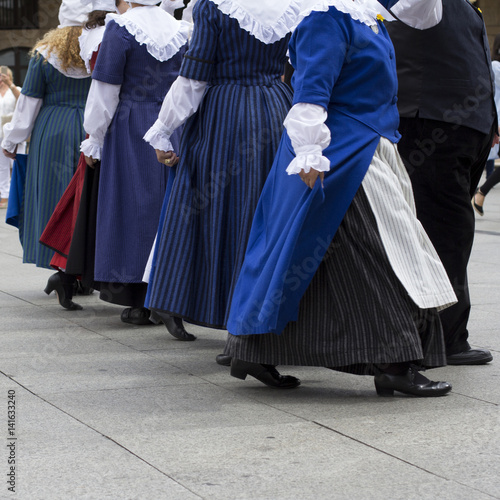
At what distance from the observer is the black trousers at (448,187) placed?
4262mm

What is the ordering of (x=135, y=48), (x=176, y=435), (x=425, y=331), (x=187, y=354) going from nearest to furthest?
(x=176, y=435) < (x=425, y=331) < (x=187, y=354) < (x=135, y=48)

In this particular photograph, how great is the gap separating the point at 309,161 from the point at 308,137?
0.09 m

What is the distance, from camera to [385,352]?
3607 mm

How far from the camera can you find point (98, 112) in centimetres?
538

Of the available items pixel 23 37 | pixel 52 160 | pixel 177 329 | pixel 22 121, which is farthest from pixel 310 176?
pixel 23 37

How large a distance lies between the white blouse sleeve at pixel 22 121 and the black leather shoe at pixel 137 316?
61.7 inches

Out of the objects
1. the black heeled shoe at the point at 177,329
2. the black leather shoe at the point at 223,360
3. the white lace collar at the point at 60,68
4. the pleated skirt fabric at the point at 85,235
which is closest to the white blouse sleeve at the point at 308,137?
the black leather shoe at the point at 223,360

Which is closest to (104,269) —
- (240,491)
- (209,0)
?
(209,0)

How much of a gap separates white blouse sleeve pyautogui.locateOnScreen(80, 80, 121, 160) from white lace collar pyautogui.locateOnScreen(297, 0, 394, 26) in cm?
196

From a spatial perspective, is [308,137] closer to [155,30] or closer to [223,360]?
[223,360]

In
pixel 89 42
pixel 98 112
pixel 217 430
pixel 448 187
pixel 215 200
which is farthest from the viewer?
pixel 89 42

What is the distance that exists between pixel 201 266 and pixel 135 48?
1.45m

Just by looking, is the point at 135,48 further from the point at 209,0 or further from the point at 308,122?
the point at 308,122

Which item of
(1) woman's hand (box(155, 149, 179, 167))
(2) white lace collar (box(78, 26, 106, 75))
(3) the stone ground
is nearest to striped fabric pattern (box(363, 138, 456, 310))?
(3) the stone ground
